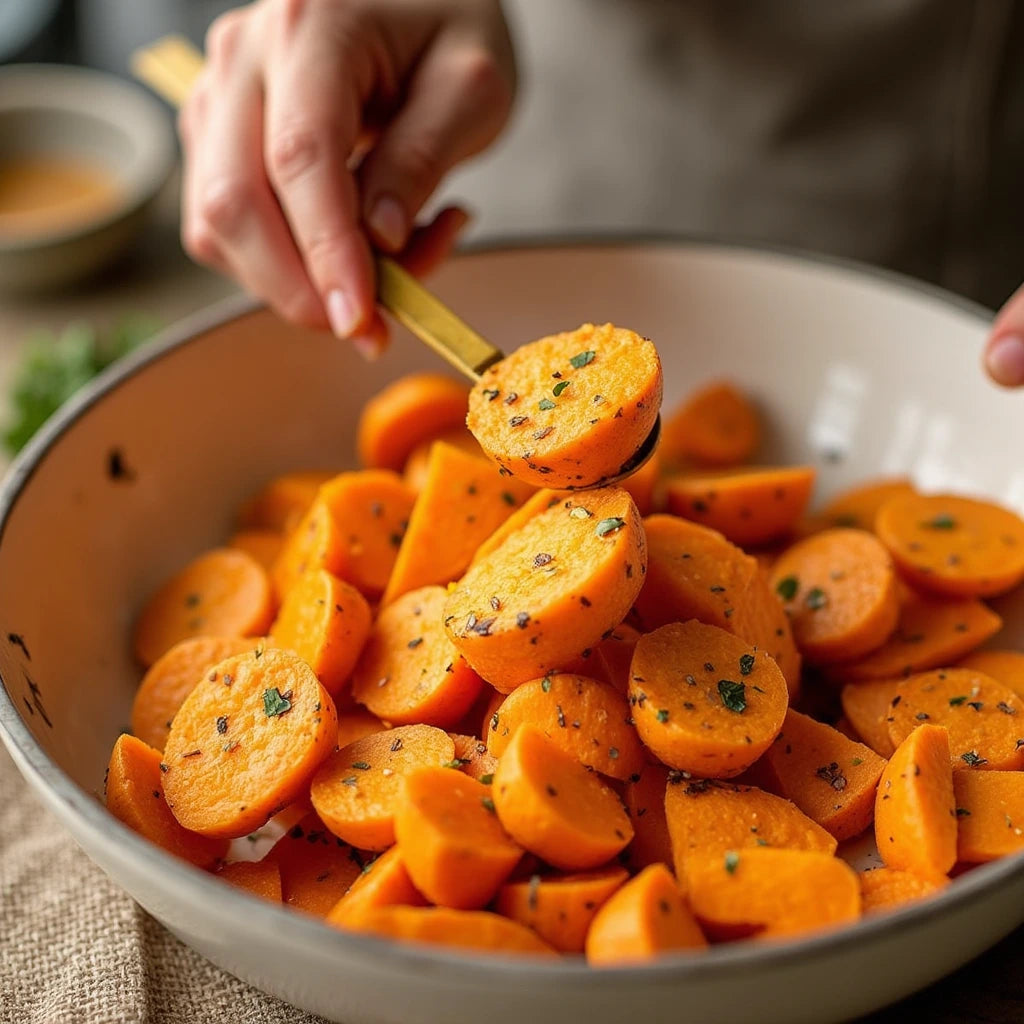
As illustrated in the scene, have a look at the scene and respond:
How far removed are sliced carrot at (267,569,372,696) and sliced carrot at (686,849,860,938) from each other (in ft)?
1.66

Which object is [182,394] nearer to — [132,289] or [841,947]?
[132,289]

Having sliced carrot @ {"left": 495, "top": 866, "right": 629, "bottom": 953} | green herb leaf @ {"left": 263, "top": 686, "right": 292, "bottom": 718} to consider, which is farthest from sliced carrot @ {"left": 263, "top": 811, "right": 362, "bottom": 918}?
sliced carrot @ {"left": 495, "top": 866, "right": 629, "bottom": 953}

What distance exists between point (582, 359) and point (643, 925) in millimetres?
644

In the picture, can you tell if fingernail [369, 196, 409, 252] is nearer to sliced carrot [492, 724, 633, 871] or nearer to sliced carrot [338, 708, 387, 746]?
sliced carrot [338, 708, 387, 746]

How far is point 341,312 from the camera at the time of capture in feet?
5.45

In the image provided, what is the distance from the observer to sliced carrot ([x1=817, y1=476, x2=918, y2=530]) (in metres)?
1.83

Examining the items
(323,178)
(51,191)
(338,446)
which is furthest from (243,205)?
(51,191)

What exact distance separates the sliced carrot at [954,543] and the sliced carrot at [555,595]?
1.81ft

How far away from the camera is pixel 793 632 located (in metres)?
1.59

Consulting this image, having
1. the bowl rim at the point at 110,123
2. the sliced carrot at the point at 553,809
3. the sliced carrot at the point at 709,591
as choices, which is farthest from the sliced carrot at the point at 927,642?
the bowl rim at the point at 110,123

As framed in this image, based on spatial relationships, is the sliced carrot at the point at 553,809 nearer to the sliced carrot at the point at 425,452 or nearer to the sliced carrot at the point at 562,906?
the sliced carrot at the point at 562,906

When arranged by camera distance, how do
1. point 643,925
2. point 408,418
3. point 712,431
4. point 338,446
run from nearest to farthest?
point 643,925 < point 408,418 < point 712,431 < point 338,446

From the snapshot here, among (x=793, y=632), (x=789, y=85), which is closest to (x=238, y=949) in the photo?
(x=793, y=632)

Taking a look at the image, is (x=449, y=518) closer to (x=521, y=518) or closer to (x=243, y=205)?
(x=521, y=518)
